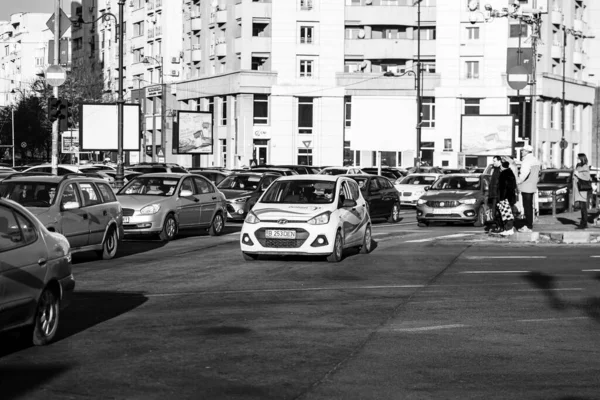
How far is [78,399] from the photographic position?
7695 millimetres

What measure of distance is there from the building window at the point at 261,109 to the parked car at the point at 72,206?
59.2 metres

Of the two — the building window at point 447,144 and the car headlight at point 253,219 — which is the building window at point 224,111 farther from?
the car headlight at point 253,219

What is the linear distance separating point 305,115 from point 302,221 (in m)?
61.2

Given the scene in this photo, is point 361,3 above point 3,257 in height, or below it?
above

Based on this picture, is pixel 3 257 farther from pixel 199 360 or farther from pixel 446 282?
pixel 446 282

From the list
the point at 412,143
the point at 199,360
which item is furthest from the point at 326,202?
the point at 412,143

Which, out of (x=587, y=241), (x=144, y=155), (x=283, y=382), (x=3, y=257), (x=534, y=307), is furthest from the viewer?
(x=144, y=155)

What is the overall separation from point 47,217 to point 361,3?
65030 millimetres

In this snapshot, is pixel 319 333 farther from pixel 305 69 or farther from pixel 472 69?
pixel 472 69

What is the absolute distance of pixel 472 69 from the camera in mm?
79188

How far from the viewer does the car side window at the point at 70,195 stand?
1864 cm

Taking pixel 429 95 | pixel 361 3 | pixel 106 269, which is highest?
pixel 361 3

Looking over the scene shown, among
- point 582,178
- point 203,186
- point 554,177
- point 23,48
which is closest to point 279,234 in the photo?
point 203,186

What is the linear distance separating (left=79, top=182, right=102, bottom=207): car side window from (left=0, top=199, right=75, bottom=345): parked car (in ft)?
28.7
